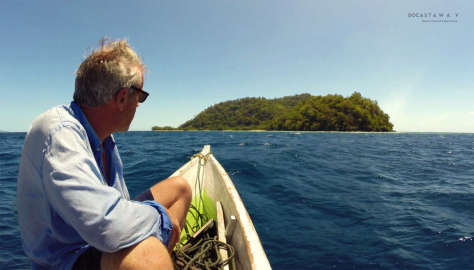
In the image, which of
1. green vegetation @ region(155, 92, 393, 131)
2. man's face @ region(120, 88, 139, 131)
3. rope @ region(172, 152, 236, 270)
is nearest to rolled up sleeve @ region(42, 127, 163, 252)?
man's face @ region(120, 88, 139, 131)

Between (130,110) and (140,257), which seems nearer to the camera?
(140,257)

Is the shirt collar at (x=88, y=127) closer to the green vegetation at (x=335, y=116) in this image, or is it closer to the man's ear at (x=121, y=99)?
the man's ear at (x=121, y=99)

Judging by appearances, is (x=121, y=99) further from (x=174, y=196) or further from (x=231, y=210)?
(x=231, y=210)

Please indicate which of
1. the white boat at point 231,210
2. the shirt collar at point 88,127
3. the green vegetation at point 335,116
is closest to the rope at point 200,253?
the white boat at point 231,210

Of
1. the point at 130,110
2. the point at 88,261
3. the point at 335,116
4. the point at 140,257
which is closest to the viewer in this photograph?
the point at 140,257

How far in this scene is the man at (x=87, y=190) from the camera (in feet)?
3.20

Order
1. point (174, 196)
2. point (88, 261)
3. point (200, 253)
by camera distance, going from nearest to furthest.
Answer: point (88, 261) → point (174, 196) → point (200, 253)

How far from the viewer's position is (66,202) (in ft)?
3.12

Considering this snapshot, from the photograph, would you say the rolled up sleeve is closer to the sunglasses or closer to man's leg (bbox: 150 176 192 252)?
the sunglasses

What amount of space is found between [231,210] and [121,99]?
218 cm

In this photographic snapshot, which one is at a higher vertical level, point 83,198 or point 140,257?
point 83,198

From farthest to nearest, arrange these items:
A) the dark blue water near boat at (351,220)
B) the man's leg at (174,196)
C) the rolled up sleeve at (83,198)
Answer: the dark blue water near boat at (351,220)
the man's leg at (174,196)
the rolled up sleeve at (83,198)

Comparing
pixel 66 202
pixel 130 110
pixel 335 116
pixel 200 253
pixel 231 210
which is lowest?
pixel 200 253

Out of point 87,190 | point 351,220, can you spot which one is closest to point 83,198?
point 87,190
